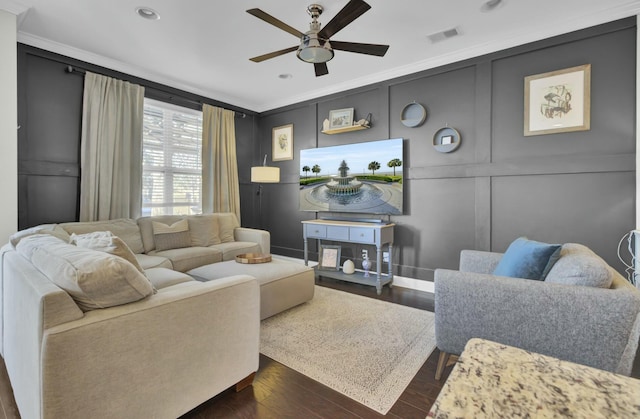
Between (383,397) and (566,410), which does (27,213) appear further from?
(566,410)

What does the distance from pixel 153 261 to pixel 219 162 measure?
2148 mm

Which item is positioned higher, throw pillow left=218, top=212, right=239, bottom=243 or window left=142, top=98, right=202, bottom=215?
window left=142, top=98, right=202, bottom=215

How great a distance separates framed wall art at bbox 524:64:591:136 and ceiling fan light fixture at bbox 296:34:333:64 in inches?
82.2

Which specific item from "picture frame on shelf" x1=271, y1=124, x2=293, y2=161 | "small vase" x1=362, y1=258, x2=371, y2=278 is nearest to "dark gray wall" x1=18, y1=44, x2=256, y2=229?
"picture frame on shelf" x1=271, y1=124, x2=293, y2=161

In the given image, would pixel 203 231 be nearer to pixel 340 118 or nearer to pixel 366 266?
pixel 366 266

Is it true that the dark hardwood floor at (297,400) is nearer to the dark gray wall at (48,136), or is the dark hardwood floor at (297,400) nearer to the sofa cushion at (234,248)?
the sofa cushion at (234,248)

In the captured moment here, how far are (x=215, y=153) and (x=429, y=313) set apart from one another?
373 centimetres

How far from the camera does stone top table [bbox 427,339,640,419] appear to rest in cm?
44

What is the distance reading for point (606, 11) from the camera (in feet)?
8.96

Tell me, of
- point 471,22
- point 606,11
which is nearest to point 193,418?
point 471,22

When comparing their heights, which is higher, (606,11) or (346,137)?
(606,11)

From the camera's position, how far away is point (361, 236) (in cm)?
386

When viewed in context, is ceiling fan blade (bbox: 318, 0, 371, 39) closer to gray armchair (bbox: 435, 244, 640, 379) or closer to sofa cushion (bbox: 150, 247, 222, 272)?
gray armchair (bbox: 435, 244, 640, 379)

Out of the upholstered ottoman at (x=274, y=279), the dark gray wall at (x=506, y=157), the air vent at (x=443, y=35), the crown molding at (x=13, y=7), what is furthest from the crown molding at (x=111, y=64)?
the air vent at (x=443, y=35)
